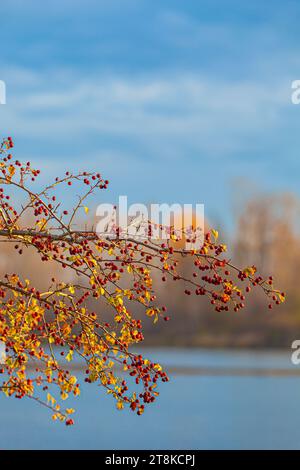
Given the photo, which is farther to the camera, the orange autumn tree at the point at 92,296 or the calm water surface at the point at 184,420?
the calm water surface at the point at 184,420

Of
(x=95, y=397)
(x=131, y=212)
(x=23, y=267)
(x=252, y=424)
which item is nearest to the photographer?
(x=131, y=212)

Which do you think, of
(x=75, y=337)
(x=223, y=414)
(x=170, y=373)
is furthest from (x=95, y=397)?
(x=75, y=337)

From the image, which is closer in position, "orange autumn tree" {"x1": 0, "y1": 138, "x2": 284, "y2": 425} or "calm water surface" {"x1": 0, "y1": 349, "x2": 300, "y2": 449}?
"orange autumn tree" {"x1": 0, "y1": 138, "x2": 284, "y2": 425}

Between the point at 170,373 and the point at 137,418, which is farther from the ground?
the point at 170,373

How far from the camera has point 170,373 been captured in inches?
1797

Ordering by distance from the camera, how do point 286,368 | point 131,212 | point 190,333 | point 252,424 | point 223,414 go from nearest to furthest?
1. point 131,212
2. point 252,424
3. point 223,414
4. point 286,368
5. point 190,333

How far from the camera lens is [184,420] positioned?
3038 centimetres

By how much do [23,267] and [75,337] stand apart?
125 feet

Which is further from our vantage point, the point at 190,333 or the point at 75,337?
the point at 190,333

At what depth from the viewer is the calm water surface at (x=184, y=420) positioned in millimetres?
25328

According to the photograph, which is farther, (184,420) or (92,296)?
(184,420)

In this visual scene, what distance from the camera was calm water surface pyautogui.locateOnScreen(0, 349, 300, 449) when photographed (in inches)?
997
